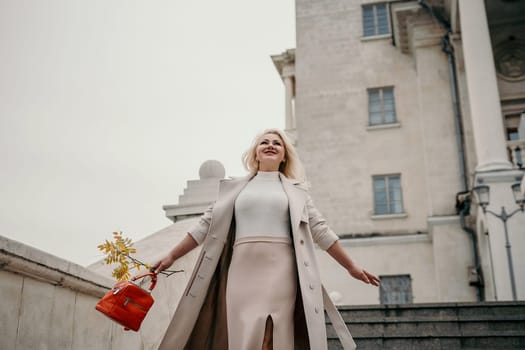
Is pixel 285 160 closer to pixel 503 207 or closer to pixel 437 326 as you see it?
pixel 437 326

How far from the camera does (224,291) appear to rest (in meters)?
4.09

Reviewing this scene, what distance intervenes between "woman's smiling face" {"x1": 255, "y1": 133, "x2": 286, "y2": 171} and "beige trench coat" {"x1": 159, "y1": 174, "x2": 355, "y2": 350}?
0.22 metres

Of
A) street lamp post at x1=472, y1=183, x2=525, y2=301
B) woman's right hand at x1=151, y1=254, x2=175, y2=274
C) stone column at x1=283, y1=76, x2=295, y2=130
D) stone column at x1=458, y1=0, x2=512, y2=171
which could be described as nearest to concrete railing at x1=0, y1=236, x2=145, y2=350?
woman's right hand at x1=151, y1=254, x2=175, y2=274

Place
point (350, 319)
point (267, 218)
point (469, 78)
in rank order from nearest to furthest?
1. point (267, 218)
2. point (350, 319)
3. point (469, 78)

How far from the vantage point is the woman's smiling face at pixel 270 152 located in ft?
14.5

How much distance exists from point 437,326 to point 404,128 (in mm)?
12424

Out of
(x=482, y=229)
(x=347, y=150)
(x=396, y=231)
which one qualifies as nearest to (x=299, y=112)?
(x=347, y=150)

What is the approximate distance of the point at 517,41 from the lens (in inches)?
684

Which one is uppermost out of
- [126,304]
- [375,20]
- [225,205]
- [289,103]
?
[375,20]

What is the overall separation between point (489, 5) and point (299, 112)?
6.94m

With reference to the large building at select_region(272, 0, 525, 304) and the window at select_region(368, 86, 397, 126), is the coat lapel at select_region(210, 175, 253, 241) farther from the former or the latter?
the window at select_region(368, 86, 397, 126)

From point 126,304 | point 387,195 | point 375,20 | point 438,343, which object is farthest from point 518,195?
point 375,20

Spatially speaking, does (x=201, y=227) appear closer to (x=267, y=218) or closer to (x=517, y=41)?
(x=267, y=218)

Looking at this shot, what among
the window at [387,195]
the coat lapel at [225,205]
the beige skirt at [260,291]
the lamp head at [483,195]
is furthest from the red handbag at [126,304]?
the window at [387,195]
